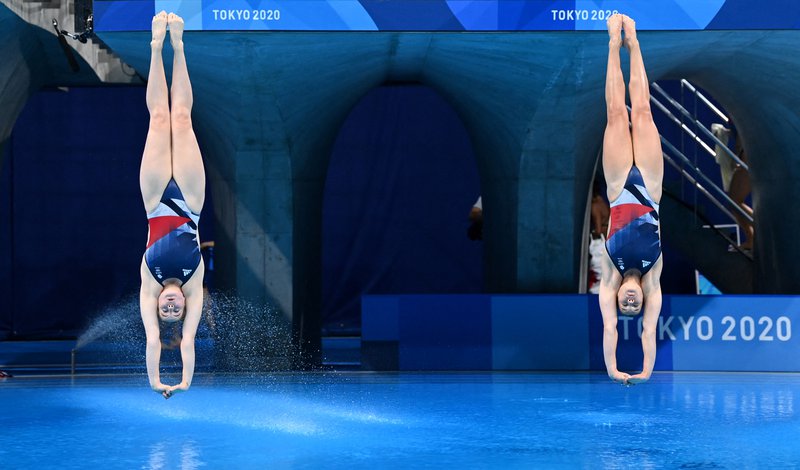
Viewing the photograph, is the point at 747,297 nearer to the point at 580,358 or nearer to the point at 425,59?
the point at 580,358

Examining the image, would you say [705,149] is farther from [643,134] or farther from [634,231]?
[634,231]

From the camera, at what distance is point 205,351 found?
16.8 m

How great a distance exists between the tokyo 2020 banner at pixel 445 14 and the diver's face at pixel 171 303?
4.24 m

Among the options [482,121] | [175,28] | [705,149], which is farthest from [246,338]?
[705,149]

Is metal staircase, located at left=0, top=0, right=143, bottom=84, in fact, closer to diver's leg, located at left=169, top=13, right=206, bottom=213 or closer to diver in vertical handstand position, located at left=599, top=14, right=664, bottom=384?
diver's leg, located at left=169, top=13, right=206, bottom=213

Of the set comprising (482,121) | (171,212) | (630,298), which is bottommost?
(630,298)

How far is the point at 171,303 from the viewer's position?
8672 millimetres

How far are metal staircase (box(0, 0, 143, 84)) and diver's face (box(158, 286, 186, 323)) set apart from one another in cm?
601

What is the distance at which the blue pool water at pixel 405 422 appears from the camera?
828 cm

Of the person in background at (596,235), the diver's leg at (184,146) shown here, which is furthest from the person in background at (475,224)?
the diver's leg at (184,146)

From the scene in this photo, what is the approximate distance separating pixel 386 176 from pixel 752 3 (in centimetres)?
965

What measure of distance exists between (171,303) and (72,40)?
712 cm

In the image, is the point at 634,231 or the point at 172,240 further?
the point at 634,231

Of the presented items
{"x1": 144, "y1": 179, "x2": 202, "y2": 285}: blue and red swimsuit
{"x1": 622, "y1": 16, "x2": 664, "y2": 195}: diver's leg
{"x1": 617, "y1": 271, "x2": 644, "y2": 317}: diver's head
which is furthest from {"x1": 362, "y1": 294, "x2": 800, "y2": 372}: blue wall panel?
{"x1": 144, "y1": 179, "x2": 202, "y2": 285}: blue and red swimsuit
